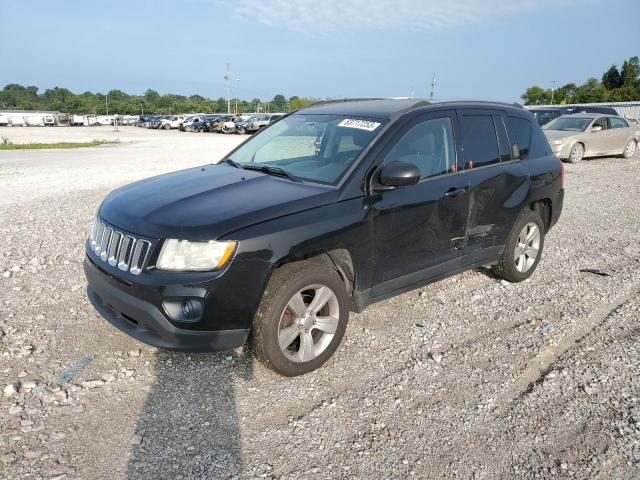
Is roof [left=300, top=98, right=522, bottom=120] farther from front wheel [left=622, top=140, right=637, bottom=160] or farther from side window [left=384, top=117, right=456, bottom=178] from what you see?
front wheel [left=622, top=140, right=637, bottom=160]

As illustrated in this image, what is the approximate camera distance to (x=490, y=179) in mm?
4555

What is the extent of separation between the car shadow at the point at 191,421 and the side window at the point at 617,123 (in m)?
17.0

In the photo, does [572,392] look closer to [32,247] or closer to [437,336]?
[437,336]

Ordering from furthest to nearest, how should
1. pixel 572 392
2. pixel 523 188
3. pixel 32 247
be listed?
pixel 32 247 → pixel 523 188 → pixel 572 392

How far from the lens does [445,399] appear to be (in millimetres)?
3227

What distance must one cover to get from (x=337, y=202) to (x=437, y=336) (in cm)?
149

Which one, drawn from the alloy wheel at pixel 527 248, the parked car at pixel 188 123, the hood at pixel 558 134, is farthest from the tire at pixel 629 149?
the parked car at pixel 188 123

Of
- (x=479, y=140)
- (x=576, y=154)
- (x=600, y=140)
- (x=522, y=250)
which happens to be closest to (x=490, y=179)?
(x=479, y=140)

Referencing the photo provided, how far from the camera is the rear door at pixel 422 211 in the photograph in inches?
148

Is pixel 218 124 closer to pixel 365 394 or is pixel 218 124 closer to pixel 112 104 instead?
pixel 365 394

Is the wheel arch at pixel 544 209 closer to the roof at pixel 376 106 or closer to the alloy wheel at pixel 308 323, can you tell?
the roof at pixel 376 106

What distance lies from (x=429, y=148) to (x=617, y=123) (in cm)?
1587

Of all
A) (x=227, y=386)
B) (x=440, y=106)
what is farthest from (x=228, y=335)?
(x=440, y=106)

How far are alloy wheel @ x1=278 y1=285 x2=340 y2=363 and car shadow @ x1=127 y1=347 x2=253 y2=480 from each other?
389 mm
